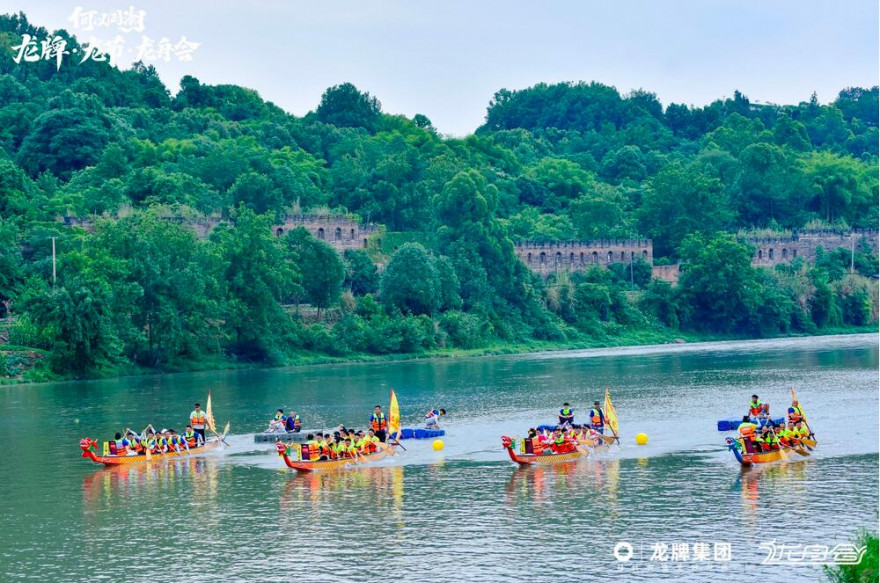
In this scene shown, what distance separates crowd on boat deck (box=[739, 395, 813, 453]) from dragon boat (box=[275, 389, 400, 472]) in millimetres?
13651

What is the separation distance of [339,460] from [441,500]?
869 cm

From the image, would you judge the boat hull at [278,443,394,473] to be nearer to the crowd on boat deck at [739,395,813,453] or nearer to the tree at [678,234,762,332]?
the crowd on boat deck at [739,395,813,453]

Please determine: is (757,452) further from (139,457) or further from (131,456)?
(131,456)

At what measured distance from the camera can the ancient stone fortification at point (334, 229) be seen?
460ft

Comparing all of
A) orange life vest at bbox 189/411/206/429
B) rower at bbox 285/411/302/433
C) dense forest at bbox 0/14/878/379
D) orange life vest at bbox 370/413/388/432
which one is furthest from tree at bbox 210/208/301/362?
orange life vest at bbox 370/413/388/432

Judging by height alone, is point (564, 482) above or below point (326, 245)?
below

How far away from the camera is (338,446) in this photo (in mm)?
51469

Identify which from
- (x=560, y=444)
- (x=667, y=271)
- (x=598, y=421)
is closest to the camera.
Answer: (x=560, y=444)

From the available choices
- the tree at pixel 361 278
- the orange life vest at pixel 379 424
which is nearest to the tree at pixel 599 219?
the tree at pixel 361 278

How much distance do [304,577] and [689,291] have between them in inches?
4488

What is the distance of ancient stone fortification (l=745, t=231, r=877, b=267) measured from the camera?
170 m

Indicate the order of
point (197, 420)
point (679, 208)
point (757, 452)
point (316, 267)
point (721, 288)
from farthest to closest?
point (679, 208) < point (721, 288) < point (316, 267) < point (197, 420) < point (757, 452)

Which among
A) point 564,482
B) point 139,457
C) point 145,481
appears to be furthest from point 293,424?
point 564,482
